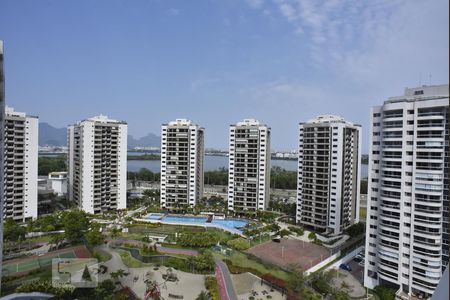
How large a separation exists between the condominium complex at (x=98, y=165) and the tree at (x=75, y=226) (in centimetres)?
472

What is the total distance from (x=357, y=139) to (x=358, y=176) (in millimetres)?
1921

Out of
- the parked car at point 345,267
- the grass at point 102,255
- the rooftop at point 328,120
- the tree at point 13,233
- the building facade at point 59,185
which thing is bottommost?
the parked car at point 345,267

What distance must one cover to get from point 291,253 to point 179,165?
30.6 feet

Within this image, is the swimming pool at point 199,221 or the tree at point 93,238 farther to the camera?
the swimming pool at point 199,221

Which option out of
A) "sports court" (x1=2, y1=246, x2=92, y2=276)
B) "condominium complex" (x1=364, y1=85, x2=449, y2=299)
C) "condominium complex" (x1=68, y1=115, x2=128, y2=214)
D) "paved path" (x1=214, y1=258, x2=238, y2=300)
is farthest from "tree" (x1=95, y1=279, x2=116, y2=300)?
"condominium complex" (x1=68, y1=115, x2=128, y2=214)

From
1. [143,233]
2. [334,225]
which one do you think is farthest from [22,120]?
[334,225]

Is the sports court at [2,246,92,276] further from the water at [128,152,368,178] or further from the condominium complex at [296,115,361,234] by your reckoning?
the water at [128,152,368,178]

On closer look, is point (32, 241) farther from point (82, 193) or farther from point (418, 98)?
point (418, 98)

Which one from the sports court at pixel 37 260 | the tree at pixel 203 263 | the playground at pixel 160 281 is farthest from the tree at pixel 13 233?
the tree at pixel 203 263

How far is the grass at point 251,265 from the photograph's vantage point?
9711 millimetres

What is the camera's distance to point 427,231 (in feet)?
25.8

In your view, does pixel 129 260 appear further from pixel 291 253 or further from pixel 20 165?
pixel 20 165

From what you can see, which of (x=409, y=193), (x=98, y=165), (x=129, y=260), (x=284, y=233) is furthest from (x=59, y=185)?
(x=409, y=193)

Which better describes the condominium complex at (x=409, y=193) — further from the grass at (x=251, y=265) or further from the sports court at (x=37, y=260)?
the sports court at (x=37, y=260)
